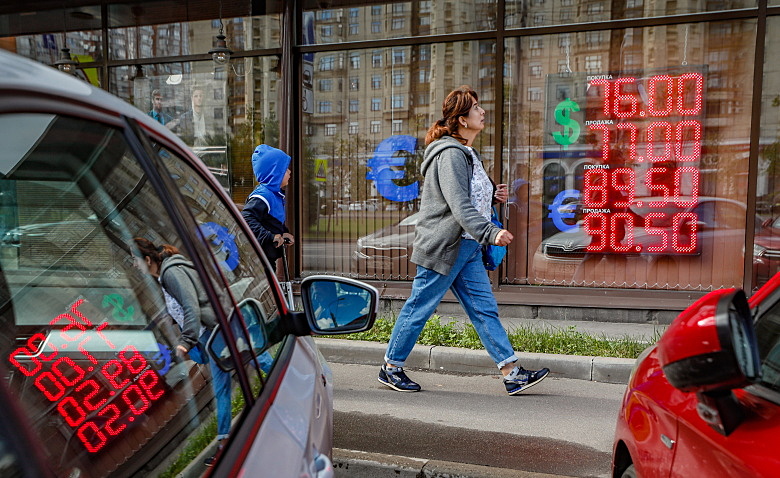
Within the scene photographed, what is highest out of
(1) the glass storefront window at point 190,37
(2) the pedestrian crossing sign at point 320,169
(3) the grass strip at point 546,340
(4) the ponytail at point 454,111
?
(1) the glass storefront window at point 190,37

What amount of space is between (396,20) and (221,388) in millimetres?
7909

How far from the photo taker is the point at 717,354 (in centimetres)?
136

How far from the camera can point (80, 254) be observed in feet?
5.14

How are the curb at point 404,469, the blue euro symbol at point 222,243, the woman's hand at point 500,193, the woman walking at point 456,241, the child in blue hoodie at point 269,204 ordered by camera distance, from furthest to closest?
the child in blue hoodie at point 269,204
the woman's hand at point 500,193
the woman walking at point 456,241
the curb at point 404,469
the blue euro symbol at point 222,243

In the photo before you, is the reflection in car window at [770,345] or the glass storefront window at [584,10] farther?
the glass storefront window at [584,10]

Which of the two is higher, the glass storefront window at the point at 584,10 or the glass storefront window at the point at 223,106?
the glass storefront window at the point at 584,10

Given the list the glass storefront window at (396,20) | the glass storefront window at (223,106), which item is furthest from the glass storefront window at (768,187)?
the glass storefront window at (223,106)

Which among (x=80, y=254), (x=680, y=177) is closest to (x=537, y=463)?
(x=80, y=254)

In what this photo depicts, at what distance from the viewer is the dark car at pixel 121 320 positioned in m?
1.31

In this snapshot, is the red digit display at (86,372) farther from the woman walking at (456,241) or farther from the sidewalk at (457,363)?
the woman walking at (456,241)

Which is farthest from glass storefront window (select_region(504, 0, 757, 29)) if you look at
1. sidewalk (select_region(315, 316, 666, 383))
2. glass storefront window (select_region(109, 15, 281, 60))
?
sidewalk (select_region(315, 316, 666, 383))

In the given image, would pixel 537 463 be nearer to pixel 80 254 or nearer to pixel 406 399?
pixel 406 399

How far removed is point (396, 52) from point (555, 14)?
193 cm

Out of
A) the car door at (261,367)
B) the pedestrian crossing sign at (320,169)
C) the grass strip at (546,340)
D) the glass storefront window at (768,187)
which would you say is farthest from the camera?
the pedestrian crossing sign at (320,169)
